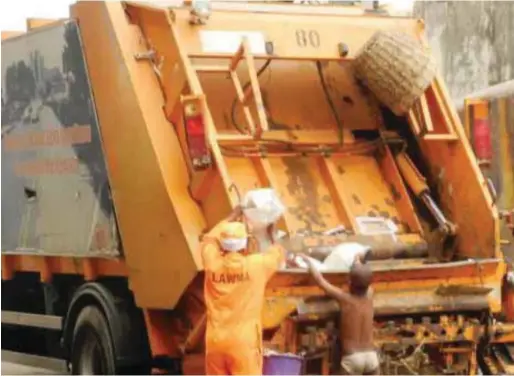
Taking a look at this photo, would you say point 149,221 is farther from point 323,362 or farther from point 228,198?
point 323,362

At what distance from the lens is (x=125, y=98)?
24.7 feet

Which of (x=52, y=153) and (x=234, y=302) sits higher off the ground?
(x=52, y=153)

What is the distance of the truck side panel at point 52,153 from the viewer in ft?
26.2

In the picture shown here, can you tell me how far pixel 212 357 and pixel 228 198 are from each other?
86 centimetres

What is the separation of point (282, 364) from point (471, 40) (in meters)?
8.09

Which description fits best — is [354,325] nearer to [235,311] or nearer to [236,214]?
[235,311]

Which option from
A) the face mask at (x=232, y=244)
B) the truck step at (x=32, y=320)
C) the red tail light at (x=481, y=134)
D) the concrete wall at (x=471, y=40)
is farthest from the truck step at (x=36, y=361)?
the concrete wall at (x=471, y=40)

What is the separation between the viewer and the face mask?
651 centimetres

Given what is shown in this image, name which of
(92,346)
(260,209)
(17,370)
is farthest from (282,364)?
(17,370)

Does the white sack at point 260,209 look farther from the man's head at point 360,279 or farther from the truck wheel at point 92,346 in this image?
the truck wheel at point 92,346

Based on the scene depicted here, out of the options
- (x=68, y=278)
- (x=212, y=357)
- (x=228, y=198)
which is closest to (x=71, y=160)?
(x=68, y=278)

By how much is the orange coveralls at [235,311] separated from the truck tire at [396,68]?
5.75 ft

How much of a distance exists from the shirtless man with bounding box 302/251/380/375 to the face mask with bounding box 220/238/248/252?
42cm

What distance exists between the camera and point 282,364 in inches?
261
